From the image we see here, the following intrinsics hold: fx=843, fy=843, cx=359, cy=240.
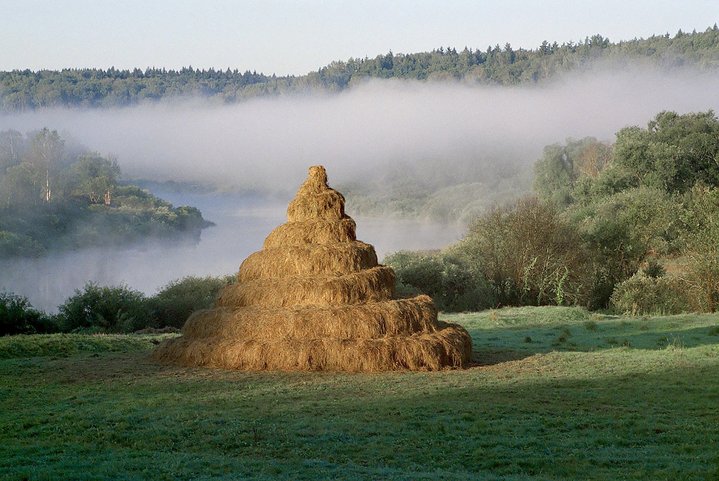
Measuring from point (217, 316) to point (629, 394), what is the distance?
359 inches

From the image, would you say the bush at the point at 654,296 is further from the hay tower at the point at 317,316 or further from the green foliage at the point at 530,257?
the hay tower at the point at 317,316

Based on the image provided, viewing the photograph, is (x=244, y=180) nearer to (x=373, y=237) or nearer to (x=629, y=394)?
(x=373, y=237)

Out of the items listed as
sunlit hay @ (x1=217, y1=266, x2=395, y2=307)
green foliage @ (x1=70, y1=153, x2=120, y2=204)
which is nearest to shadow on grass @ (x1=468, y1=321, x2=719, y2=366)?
sunlit hay @ (x1=217, y1=266, x2=395, y2=307)

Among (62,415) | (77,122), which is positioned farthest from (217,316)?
(77,122)

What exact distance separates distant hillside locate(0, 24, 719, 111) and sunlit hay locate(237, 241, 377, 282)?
320ft

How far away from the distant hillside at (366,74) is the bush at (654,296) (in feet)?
294

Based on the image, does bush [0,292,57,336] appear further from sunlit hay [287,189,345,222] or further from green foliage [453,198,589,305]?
green foliage [453,198,589,305]

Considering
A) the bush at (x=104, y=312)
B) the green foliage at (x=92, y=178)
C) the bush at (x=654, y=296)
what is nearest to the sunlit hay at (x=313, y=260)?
the bush at (x=104, y=312)

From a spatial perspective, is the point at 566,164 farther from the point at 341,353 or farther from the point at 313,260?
the point at 341,353

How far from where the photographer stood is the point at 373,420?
515 inches

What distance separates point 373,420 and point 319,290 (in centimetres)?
595

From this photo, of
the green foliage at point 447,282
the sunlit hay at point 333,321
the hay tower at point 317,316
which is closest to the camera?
the hay tower at point 317,316

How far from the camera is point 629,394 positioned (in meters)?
15.3

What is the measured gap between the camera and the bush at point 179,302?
35.8 meters
